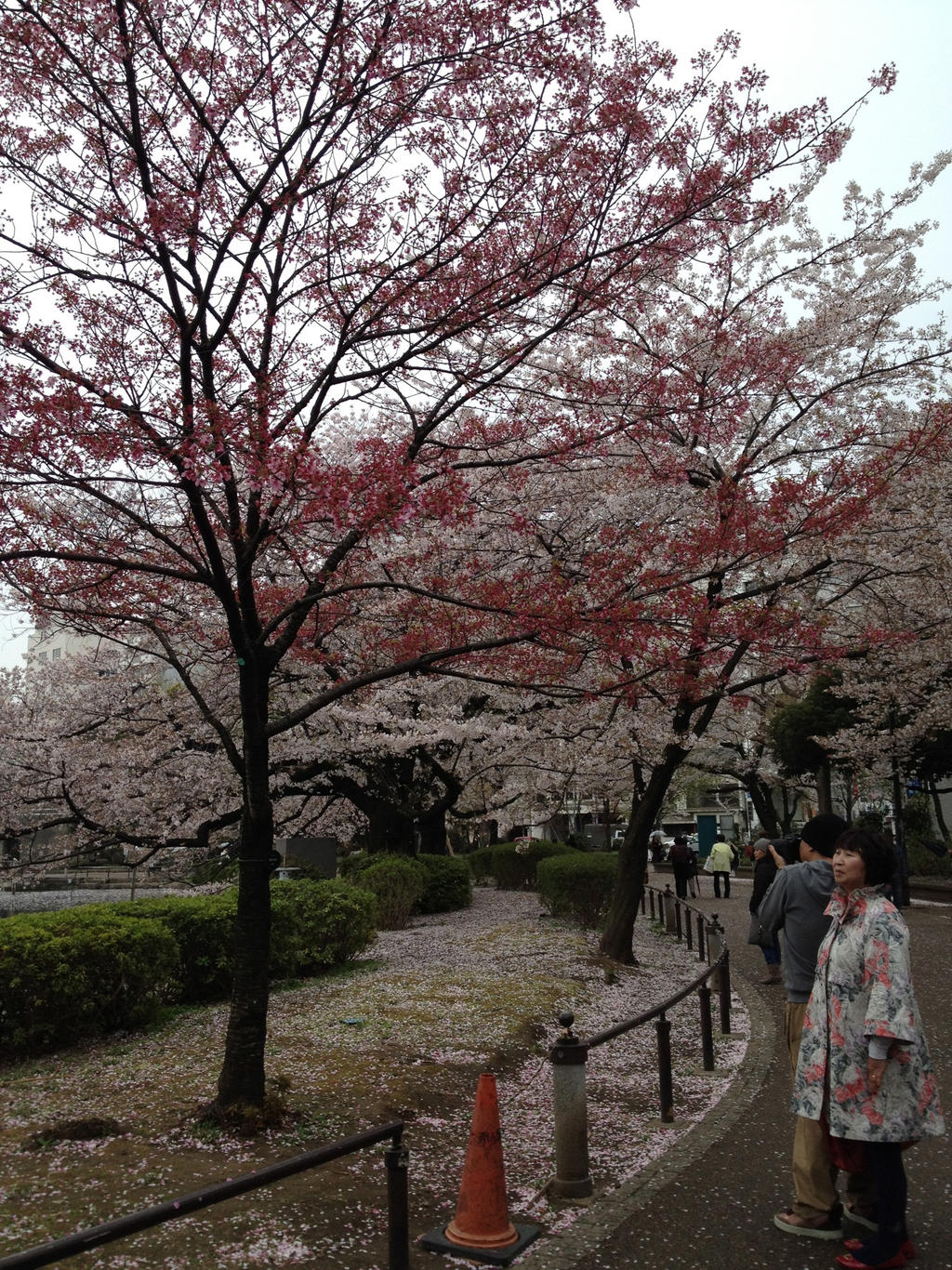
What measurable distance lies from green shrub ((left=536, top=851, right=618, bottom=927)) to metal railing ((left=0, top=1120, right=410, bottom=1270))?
12.9 meters

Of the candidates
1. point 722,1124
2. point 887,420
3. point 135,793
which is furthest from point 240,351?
point 135,793

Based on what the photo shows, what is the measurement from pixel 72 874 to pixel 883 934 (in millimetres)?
33908

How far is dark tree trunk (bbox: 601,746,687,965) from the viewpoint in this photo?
12.5 meters

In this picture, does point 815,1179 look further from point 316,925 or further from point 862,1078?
point 316,925

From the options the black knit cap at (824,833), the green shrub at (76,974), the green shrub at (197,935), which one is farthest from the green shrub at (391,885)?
the black knit cap at (824,833)

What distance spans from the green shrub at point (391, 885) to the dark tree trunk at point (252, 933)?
32.5ft

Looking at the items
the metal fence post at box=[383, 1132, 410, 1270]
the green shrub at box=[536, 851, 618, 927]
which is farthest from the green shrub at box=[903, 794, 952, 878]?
the metal fence post at box=[383, 1132, 410, 1270]

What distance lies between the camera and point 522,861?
26.2 m

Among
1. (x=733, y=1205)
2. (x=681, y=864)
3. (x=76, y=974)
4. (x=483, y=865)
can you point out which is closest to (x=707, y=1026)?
(x=733, y=1205)

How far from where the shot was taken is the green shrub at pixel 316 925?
35.2ft

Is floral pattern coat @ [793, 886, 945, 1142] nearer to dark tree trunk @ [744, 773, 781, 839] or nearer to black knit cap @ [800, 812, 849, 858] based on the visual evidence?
black knit cap @ [800, 812, 849, 858]

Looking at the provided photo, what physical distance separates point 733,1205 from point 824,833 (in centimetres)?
193

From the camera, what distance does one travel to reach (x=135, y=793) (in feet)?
51.8

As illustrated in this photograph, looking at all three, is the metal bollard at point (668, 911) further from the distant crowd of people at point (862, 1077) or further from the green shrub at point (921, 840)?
the distant crowd of people at point (862, 1077)
